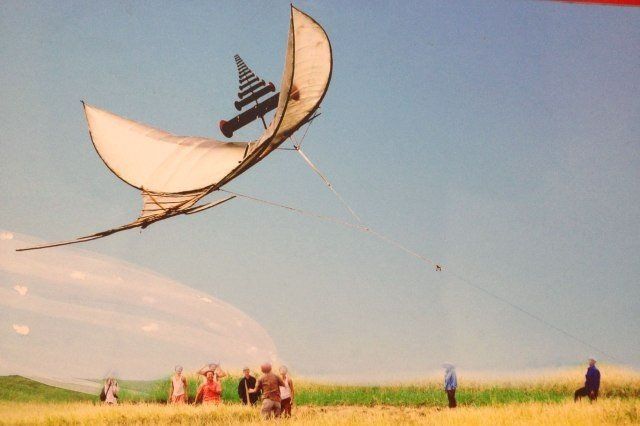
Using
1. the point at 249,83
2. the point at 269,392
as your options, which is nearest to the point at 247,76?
the point at 249,83

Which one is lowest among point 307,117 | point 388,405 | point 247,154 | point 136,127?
point 388,405

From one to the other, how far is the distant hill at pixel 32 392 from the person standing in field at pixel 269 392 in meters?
4.29

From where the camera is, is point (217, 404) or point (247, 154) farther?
point (217, 404)

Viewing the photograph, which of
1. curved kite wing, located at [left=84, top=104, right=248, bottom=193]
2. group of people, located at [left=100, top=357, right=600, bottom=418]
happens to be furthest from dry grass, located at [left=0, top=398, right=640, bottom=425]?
curved kite wing, located at [left=84, top=104, right=248, bottom=193]

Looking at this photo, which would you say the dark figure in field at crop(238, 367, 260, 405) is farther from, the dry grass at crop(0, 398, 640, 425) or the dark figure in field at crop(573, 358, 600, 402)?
the dark figure in field at crop(573, 358, 600, 402)

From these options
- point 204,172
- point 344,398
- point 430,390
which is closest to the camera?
point 204,172

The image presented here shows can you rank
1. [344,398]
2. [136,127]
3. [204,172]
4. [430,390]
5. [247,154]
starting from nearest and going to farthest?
[247,154] < [204,172] < [136,127] < [344,398] < [430,390]

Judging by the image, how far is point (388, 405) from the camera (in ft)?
32.3

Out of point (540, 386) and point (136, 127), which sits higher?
point (136, 127)

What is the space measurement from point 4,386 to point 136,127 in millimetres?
5023

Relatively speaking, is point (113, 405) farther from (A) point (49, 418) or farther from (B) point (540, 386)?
(B) point (540, 386)

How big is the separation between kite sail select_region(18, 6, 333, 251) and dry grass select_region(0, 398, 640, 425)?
2.37m

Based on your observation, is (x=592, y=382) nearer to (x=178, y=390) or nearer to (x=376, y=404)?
(x=376, y=404)

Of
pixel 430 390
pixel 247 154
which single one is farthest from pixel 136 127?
pixel 430 390
